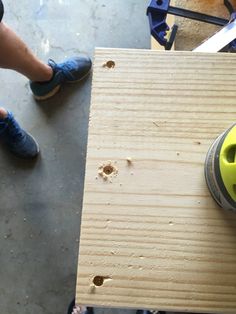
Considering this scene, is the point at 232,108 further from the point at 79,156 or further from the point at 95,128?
the point at 79,156

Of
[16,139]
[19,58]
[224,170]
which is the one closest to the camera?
[224,170]

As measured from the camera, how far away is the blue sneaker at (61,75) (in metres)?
1.21

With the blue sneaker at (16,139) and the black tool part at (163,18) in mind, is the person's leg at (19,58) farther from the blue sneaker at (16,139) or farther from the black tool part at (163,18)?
the black tool part at (163,18)

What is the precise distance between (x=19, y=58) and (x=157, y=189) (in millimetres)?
733

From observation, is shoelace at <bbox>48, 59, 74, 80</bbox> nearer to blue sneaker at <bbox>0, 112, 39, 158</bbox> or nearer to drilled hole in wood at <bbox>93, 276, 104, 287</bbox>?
blue sneaker at <bbox>0, 112, 39, 158</bbox>

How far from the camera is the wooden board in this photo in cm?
43

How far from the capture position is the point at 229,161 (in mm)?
403

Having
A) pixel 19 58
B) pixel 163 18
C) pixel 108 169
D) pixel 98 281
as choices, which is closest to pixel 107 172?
pixel 108 169

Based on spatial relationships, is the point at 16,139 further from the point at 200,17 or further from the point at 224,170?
the point at 224,170

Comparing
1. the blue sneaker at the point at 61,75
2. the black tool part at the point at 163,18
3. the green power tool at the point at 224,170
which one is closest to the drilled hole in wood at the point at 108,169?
the green power tool at the point at 224,170

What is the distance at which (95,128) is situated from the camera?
0.48 meters

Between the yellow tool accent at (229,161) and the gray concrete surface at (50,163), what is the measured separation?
0.80m

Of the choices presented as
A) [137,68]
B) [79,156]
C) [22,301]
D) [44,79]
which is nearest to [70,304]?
[22,301]

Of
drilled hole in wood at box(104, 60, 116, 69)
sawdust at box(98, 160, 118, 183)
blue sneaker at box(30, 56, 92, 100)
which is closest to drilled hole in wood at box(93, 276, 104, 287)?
sawdust at box(98, 160, 118, 183)
